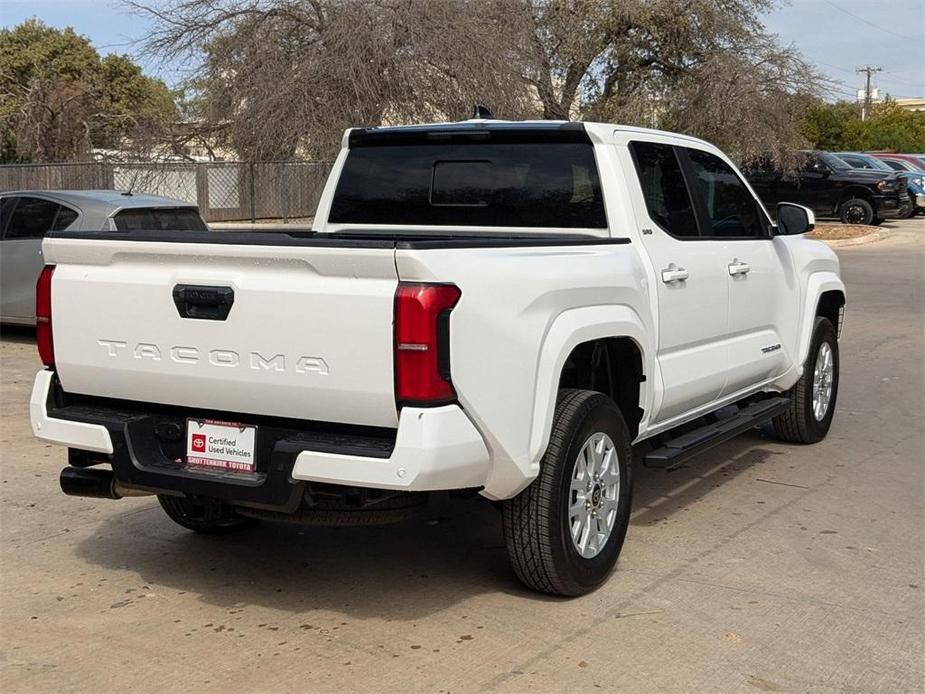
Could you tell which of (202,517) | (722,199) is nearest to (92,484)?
(202,517)

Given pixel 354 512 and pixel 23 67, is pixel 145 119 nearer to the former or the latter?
pixel 354 512

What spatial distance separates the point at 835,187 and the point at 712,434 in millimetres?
25985

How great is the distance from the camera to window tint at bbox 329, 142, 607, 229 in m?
5.48

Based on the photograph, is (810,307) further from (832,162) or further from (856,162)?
(856,162)

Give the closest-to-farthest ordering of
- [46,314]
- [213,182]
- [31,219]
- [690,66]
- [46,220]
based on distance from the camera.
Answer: [46,314], [46,220], [31,219], [213,182], [690,66]

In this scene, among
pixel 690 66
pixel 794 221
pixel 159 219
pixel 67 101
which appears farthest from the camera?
pixel 67 101

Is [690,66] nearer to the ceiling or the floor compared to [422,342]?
nearer to the ceiling

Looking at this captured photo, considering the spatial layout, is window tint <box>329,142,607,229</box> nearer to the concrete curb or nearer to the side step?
the side step

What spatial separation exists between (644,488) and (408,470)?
116 inches

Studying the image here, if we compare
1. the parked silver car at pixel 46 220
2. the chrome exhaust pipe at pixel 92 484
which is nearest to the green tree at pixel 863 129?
the parked silver car at pixel 46 220

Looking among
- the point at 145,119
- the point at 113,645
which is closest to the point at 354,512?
the point at 113,645

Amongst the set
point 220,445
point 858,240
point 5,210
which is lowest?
point 220,445

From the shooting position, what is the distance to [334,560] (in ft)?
17.3

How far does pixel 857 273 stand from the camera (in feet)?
65.0
